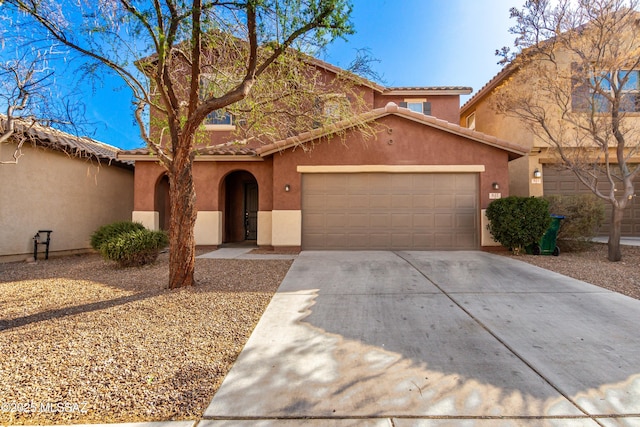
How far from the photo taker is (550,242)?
29.0 ft

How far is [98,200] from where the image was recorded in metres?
11.6

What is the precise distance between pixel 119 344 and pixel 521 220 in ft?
30.5

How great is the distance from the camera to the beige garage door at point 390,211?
9.82m

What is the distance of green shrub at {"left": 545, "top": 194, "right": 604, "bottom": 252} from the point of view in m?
9.08

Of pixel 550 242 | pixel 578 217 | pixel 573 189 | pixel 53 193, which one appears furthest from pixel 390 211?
pixel 53 193

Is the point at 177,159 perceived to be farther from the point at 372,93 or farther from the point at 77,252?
the point at 372,93

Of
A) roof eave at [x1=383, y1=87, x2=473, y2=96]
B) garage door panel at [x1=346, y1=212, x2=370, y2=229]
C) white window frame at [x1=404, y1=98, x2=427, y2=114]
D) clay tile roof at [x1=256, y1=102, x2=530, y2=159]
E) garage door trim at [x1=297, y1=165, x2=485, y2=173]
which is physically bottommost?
garage door panel at [x1=346, y1=212, x2=370, y2=229]

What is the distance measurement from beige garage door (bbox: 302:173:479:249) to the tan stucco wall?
24.7ft

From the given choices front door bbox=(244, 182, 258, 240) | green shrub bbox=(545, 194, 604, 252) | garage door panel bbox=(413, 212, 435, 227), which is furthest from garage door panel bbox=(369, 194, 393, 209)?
front door bbox=(244, 182, 258, 240)

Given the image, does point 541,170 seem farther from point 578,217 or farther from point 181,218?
point 181,218

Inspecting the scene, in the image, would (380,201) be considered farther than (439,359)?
Yes

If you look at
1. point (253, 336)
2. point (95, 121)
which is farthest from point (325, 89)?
point (253, 336)

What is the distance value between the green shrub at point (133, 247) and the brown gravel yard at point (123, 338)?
49 cm

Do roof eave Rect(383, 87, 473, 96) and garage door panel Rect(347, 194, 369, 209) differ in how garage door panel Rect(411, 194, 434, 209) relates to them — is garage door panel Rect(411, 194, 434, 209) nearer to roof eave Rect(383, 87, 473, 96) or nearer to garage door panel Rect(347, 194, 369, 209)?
garage door panel Rect(347, 194, 369, 209)
